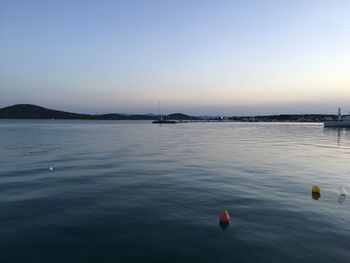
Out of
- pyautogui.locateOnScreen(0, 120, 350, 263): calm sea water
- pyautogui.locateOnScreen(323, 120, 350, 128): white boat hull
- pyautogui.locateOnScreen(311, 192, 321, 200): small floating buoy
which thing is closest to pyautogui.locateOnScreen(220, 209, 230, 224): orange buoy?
pyautogui.locateOnScreen(0, 120, 350, 263): calm sea water

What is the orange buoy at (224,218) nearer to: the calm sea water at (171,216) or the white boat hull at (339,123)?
the calm sea water at (171,216)

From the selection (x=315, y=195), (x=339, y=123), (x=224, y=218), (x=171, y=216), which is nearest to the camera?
(x=224, y=218)

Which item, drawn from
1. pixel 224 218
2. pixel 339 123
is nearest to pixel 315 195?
pixel 224 218

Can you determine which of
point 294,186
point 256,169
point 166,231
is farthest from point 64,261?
point 256,169

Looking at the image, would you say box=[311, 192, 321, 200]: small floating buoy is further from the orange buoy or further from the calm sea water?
the orange buoy

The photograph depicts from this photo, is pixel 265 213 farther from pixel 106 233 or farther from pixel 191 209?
pixel 106 233

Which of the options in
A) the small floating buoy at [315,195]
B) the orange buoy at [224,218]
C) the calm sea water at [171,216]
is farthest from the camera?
the small floating buoy at [315,195]

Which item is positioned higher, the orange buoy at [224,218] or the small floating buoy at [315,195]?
the orange buoy at [224,218]

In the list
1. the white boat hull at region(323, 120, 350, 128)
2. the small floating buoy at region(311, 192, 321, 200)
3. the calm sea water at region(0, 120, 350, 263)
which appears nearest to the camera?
the calm sea water at region(0, 120, 350, 263)

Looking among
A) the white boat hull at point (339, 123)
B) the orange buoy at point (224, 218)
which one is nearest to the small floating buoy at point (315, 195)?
the orange buoy at point (224, 218)

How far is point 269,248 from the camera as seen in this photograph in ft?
30.2

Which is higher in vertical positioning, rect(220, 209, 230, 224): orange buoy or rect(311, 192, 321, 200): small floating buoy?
rect(220, 209, 230, 224): orange buoy

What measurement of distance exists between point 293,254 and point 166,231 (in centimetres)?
428

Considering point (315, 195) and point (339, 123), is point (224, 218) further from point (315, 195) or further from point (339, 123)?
point (339, 123)
